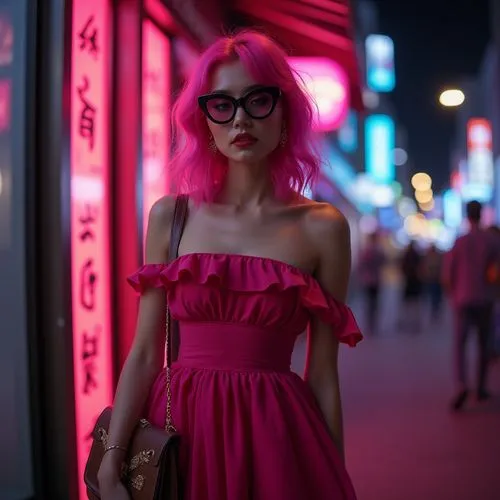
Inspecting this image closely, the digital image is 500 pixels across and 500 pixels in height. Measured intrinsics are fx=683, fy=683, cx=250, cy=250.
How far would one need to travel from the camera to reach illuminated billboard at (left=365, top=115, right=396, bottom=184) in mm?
31484

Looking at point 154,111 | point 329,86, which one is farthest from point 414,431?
point 329,86

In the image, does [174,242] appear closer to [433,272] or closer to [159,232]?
[159,232]

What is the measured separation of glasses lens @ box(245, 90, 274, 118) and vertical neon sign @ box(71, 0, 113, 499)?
5.64ft

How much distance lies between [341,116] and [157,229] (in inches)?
307

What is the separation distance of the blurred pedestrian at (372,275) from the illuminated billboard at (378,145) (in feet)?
62.8

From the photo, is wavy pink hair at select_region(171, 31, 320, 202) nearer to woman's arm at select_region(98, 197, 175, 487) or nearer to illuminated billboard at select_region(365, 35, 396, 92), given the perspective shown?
woman's arm at select_region(98, 197, 175, 487)

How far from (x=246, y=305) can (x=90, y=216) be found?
2.04 m

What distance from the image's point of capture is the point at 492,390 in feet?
24.3

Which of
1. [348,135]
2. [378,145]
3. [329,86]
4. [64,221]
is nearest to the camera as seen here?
[64,221]

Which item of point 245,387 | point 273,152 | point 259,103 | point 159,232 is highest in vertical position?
point 259,103

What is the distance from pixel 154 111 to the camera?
4.59 metres

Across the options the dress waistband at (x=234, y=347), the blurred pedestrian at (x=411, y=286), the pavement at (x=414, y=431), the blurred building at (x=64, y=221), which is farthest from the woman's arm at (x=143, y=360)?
the blurred pedestrian at (x=411, y=286)

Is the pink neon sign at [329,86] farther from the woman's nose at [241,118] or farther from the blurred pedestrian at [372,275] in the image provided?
the woman's nose at [241,118]

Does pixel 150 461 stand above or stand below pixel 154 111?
below
